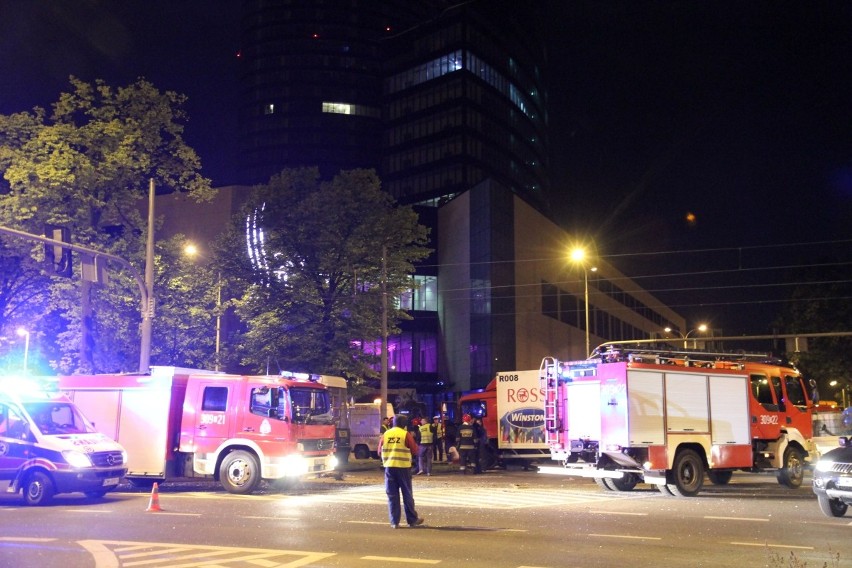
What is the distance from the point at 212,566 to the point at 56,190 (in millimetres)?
20349

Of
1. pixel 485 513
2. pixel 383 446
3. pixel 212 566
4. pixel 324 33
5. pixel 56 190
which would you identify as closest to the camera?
pixel 212 566

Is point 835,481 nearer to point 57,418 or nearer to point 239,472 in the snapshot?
point 239,472

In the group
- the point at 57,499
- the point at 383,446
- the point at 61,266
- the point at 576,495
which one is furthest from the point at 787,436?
the point at 61,266

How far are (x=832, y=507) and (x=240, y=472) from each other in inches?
486

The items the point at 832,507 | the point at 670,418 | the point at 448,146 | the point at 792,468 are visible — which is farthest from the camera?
the point at 448,146

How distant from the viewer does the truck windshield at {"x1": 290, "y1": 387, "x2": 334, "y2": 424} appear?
19.6m

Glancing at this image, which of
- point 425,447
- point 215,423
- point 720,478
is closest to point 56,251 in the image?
point 215,423

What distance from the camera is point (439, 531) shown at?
12.1 m

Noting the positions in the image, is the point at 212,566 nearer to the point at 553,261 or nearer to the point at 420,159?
the point at 553,261

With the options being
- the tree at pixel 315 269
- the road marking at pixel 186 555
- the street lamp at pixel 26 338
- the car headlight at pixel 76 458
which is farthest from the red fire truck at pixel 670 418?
the street lamp at pixel 26 338

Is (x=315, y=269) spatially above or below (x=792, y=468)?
above

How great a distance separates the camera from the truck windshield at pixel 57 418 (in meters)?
17.3

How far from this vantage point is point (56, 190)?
2638 centimetres

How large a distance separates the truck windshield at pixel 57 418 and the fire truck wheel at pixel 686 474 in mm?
12737
